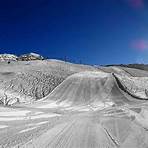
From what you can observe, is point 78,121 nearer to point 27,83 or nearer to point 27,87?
point 27,87

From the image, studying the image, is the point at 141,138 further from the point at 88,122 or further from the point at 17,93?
the point at 17,93

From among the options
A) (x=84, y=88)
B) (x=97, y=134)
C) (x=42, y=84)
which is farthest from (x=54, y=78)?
(x=97, y=134)

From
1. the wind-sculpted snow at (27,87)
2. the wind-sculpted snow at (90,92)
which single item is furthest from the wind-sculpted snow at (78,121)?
the wind-sculpted snow at (27,87)

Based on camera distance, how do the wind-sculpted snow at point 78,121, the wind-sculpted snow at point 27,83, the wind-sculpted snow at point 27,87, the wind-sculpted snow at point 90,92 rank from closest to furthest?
the wind-sculpted snow at point 78,121, the wind-sculpted snow at point 90,92, the wind-sculpted snow at point 27,87, the wind-sculpted snow at point 27,83

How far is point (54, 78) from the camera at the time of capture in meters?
32.5

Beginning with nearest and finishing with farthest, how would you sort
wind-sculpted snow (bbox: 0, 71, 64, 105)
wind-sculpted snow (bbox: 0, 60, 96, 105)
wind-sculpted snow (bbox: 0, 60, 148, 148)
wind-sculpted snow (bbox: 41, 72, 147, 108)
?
wind-sculpted snow (bbox: 0, 60, 148, 148), wind-sculpted snow (bbox: 41, 72, 147, 108), wind-sculpted snow (bbox: 0, 71, 64, 105), wind-sculpted snow (bbox: 0, 60, 96, 105)

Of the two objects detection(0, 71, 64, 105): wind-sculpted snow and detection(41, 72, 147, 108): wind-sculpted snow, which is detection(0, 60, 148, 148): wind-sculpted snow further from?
detection(0, 71, 64, 105): wind-sculpted snow

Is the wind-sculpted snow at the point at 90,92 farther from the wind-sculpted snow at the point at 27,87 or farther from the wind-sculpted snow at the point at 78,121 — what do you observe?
the wind-sculpted snow at the point at 27,87

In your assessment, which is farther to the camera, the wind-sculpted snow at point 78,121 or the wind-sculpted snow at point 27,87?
the wind-sculpted snow at point 27,87

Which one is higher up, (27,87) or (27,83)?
(27,83)

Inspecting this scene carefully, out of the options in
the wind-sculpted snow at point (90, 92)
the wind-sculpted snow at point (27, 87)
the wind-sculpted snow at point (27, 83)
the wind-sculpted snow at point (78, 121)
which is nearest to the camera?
the wind-sculpted snow at point (78, 121)

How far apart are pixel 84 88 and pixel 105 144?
15532 millimetres

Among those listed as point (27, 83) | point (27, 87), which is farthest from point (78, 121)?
point (27, 83)

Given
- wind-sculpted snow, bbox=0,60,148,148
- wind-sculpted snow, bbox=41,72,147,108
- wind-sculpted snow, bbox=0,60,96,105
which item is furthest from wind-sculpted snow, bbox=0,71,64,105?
wind-sculpted snow, bbox=41,72,147,108
